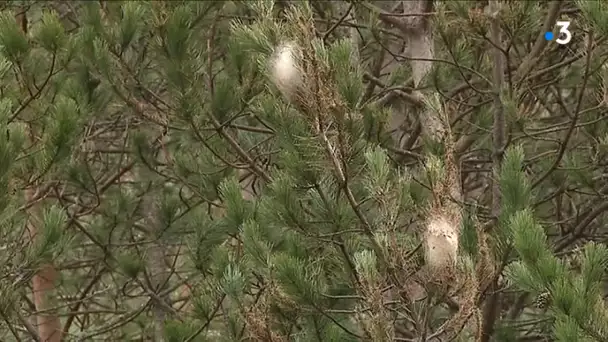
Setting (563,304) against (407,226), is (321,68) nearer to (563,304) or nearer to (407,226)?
(407,226)

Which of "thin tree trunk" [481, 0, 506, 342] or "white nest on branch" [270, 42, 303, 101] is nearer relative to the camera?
"white nest on branch" [270, 42, 303, 101]

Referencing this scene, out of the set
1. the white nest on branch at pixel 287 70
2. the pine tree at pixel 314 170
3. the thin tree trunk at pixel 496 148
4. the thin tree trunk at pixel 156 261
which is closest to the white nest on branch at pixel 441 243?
the pine tree at pixel 314 170

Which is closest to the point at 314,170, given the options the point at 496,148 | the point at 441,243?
the point at 441,243

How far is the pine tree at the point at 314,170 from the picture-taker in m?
2.41

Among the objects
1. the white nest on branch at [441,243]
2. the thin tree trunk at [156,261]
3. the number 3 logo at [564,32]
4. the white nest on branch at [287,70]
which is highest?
the number 3 logo at [564,32]

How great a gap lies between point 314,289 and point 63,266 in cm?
235

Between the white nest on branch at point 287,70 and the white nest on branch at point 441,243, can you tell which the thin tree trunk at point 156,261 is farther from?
the white nest on branch at point 441,243

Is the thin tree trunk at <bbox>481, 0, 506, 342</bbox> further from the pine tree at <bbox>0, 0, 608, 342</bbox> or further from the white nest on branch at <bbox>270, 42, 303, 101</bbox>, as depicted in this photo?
the white nest on branch at <bbox>270, 42, 303, 101</bbox>

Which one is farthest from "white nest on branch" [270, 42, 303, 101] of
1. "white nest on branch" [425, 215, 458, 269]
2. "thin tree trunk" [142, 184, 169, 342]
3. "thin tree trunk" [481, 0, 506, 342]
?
"thin tree trunk" [142, 184, 169, 342]

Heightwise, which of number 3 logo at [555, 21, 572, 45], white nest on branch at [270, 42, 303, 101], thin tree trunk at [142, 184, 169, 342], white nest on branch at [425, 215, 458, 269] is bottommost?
white nest on branch at [425, 215, 458, 269]

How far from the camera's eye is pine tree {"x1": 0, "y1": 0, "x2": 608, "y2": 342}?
7.90ft

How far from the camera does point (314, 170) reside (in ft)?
8.96

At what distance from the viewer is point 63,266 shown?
4.71m

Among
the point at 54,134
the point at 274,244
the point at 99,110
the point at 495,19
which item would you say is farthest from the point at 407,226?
the point at 99,110
